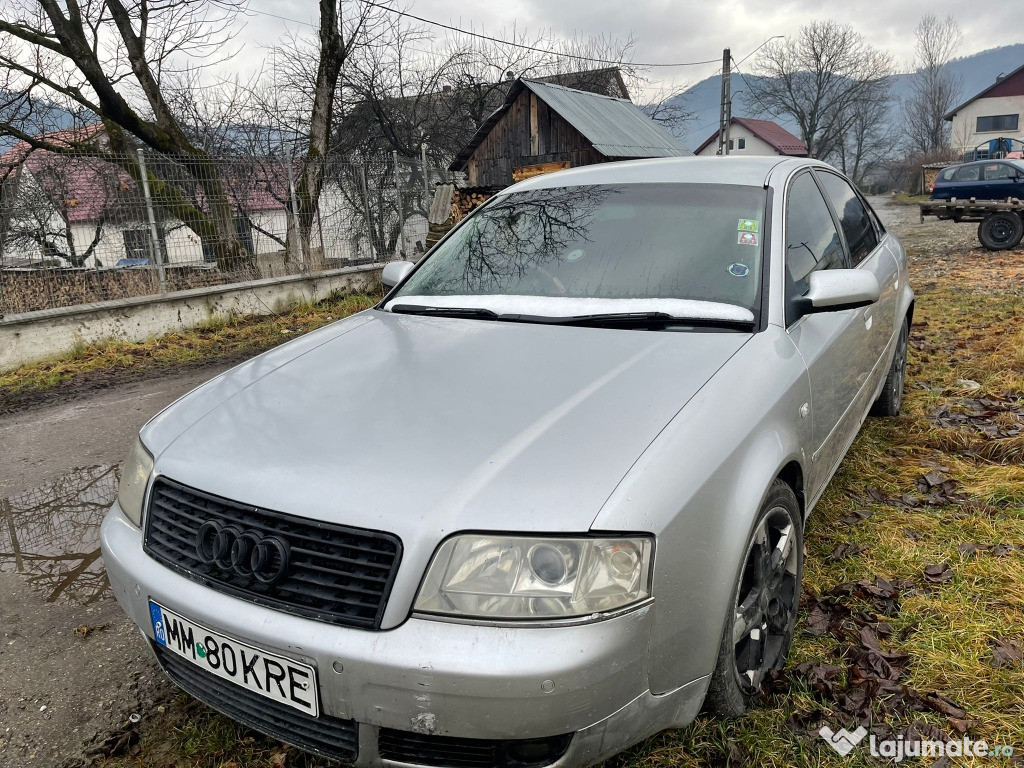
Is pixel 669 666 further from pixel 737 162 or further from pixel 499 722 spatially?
pixel 737 162

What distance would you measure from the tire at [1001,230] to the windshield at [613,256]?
44.7ft

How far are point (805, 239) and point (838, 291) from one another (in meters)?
0.53

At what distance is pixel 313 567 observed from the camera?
1557 millimetres

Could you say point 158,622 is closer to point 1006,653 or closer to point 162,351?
point 1006,653

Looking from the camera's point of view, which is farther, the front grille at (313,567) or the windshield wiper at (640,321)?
the windshield wiper at (640,321)

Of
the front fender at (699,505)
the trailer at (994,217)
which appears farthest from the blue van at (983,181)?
the front fender at (699,505)

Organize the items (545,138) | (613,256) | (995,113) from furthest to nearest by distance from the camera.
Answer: (995,113) < (545,138) < (613,256)

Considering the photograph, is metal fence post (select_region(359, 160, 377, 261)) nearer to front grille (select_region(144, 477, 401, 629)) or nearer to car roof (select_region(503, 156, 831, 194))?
car roof (select_region(503, 156, 831, 194))

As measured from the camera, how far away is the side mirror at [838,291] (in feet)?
7.65

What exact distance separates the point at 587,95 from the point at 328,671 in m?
24.4

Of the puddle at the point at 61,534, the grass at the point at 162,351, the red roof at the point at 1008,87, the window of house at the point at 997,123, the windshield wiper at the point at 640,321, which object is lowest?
the puddle at the point at 61,534

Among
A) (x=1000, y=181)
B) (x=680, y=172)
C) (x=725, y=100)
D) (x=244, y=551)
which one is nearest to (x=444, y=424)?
(x=244, y=551)

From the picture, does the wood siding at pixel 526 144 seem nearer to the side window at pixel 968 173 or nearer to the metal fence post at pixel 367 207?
the side window at pixel 968 173

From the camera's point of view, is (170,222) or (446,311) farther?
(170,222)
